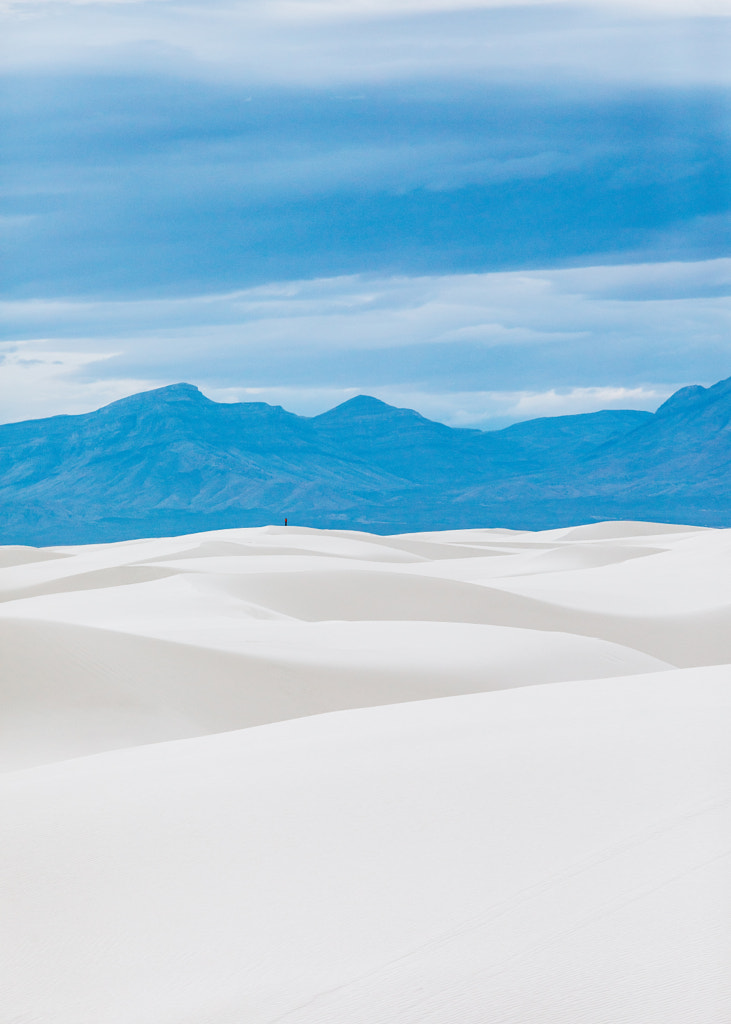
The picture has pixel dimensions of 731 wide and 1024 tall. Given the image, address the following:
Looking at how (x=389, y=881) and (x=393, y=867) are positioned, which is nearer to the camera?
(x=389, y=881)

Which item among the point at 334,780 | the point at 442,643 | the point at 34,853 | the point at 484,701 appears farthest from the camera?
the point at 442,643

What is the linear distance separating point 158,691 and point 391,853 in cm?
677

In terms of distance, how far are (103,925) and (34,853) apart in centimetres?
74

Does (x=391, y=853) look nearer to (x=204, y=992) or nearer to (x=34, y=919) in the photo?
(x=204, y=992)

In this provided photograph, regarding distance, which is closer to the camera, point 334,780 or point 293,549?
point 334,780

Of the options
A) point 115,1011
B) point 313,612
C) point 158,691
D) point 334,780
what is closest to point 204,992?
point 115,1011

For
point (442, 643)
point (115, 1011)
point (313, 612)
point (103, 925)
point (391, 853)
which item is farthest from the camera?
point (313, 612)

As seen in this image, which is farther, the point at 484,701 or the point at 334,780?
the point at 484,701

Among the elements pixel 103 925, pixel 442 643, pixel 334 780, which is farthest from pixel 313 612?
pixel 103 925

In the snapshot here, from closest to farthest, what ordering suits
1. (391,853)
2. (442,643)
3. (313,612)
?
(391,853)
(442,643)
(313,612)

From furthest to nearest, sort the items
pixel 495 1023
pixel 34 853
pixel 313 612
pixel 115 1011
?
1. pixel 313 612
2. pixel 34 853
3. pixel 115 1011
4. pixel 495 1023

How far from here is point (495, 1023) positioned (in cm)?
301

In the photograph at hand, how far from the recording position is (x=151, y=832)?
4.55 m

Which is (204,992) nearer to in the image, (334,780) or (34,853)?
(34,853)
